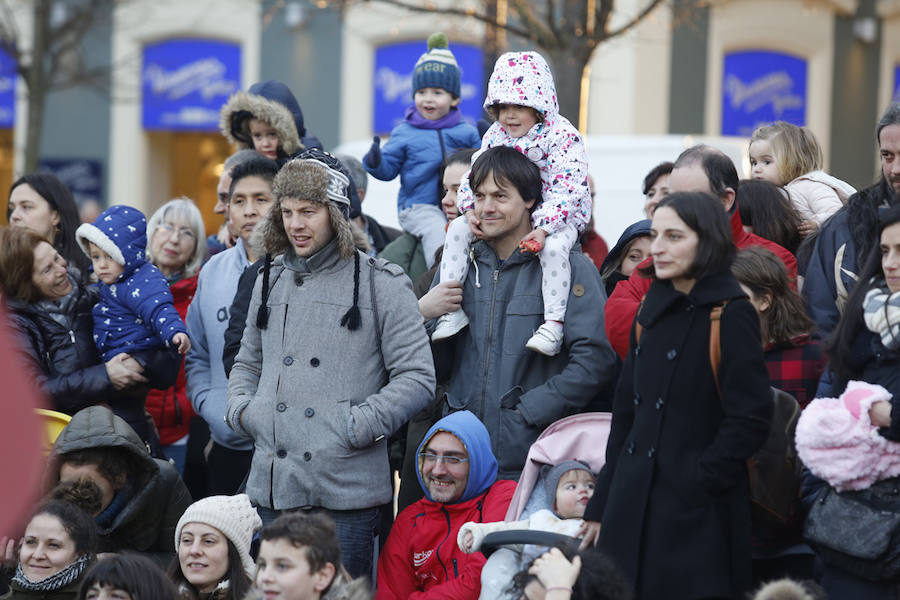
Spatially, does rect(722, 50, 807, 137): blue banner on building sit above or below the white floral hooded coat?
above

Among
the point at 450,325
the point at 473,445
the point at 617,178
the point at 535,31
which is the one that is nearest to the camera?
the point at 473,445

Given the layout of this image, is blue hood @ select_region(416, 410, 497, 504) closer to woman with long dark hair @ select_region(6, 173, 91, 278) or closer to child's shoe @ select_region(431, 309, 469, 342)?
child's shoe @ select_region(431, 309, 469, 342)

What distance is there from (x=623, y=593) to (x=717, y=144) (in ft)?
25.7

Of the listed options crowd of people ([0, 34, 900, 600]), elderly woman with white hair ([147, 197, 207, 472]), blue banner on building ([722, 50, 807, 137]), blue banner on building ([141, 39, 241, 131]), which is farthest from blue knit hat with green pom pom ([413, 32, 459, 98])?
blue banner on building ([141, 39, 241, 131])

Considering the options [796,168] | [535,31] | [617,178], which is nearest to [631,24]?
[535,31]

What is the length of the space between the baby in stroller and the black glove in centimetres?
253

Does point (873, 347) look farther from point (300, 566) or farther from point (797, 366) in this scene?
point (300, 566)

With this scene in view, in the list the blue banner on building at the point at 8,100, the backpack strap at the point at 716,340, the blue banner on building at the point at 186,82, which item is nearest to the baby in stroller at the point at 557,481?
the backpack strap at the point at 716,340

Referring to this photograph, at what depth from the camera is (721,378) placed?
3854 mm

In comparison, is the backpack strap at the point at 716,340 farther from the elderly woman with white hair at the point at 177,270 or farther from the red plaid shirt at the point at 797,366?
the elderly woman with white hair at the point at 177,270

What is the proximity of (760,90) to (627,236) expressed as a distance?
44.3 ft

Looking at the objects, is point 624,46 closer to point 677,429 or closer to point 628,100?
point 628,100

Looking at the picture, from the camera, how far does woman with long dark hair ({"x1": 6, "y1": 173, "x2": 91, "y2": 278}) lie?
6.42m

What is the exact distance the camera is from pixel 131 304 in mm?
5895
